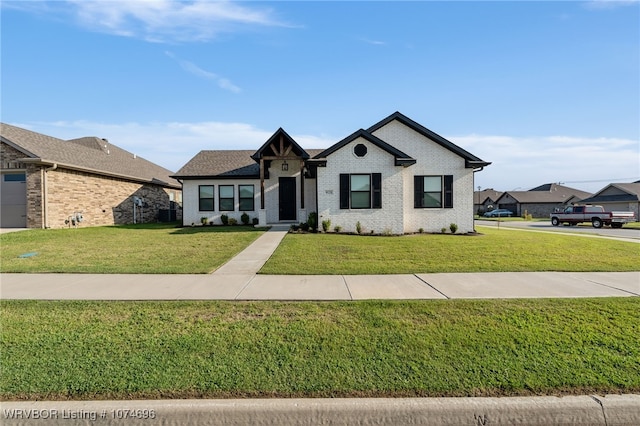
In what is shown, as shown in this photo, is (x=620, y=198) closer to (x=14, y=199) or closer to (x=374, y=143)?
(x=374, y=143)

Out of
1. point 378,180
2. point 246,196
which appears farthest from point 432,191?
point 246,196

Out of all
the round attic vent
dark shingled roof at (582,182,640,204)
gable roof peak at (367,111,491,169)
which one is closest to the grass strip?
the round attic vent

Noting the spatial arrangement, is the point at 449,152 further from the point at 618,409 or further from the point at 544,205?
the point at 544,205

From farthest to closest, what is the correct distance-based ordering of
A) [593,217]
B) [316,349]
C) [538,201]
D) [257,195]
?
[538,201], [593,217], [257,195], [316,349]

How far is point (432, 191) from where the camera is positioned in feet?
53.7

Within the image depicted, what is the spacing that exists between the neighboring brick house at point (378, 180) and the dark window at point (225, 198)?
2303 millimetres

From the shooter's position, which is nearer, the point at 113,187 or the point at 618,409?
the point at 618,409

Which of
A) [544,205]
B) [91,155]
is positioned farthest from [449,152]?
[544,205]

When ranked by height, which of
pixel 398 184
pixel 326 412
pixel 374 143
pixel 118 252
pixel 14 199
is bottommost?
pixel 326 412

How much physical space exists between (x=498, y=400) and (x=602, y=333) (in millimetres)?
2358

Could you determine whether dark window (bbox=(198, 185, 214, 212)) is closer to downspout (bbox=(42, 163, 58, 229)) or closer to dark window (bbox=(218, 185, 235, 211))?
dark window (bbox=(218, 185, 235, 211))

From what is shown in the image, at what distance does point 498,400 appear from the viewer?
3037mm

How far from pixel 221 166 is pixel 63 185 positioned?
8289 mm

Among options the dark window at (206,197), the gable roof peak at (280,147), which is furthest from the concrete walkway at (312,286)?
the dark window at (206,197)
